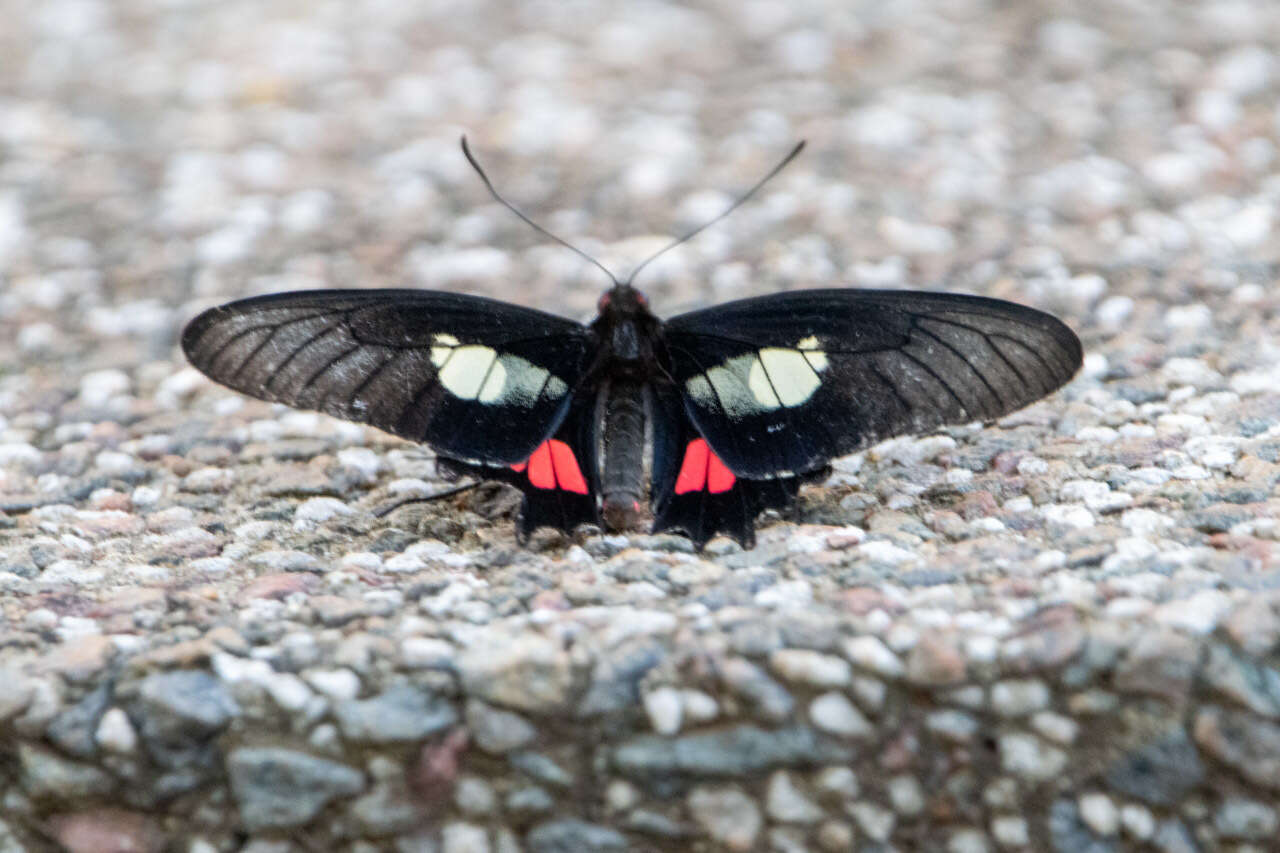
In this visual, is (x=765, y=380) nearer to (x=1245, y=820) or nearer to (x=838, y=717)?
(x=838, y=717)

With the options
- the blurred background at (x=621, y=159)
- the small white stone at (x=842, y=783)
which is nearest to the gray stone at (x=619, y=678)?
the small white stone at (x=842, y=783)

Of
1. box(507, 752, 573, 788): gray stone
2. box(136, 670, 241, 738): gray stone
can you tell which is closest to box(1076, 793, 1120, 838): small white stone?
box(507, 752, 573, 788): gray stone

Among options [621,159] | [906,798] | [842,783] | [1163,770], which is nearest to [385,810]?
[842,783]

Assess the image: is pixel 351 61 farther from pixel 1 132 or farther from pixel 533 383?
pixel 533 383

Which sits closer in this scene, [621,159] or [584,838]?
[584,838]

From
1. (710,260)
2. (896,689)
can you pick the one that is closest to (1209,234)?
(710,260)
